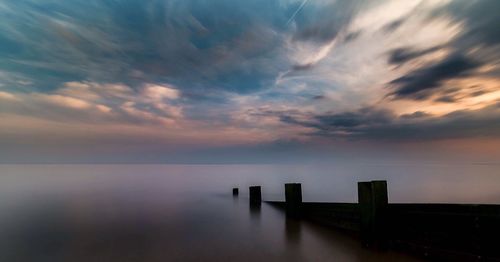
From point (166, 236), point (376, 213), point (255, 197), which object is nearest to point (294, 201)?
point (376, 213)

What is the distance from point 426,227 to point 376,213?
3.30ft

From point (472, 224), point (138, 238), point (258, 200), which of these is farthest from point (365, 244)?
point (258, 200)

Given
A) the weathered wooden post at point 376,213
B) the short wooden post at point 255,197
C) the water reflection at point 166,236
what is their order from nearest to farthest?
1. the weathered wooden post at point 376,213
2. the water reflection at point 166,236
3. the short wooden post at point 255,197

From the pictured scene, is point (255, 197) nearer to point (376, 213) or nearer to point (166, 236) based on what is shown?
point (166, 236)

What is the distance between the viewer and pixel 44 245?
8.34 m

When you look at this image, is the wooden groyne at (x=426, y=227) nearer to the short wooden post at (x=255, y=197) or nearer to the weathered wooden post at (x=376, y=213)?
the weathered wooden post at (x=376, y=213)

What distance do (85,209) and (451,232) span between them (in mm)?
16735

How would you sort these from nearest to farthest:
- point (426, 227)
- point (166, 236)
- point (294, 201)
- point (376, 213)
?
point (426, 227) < point (376, 213) < point (166, 236) < point (294, 201)

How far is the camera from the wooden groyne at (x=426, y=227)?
4758 millimetres

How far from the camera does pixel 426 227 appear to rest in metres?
5.77

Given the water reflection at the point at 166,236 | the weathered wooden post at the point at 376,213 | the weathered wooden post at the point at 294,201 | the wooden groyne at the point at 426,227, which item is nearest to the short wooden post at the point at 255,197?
the water reflection at the point at 166,236

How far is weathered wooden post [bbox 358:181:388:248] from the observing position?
638cm

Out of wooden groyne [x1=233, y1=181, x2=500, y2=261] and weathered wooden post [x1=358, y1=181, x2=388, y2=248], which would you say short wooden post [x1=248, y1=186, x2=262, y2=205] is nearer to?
wooden groyne [x1=233, y1=181, x2=500, y2=261]

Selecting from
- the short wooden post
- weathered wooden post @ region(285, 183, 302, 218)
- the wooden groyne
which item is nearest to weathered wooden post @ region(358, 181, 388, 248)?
the wooden groyne
